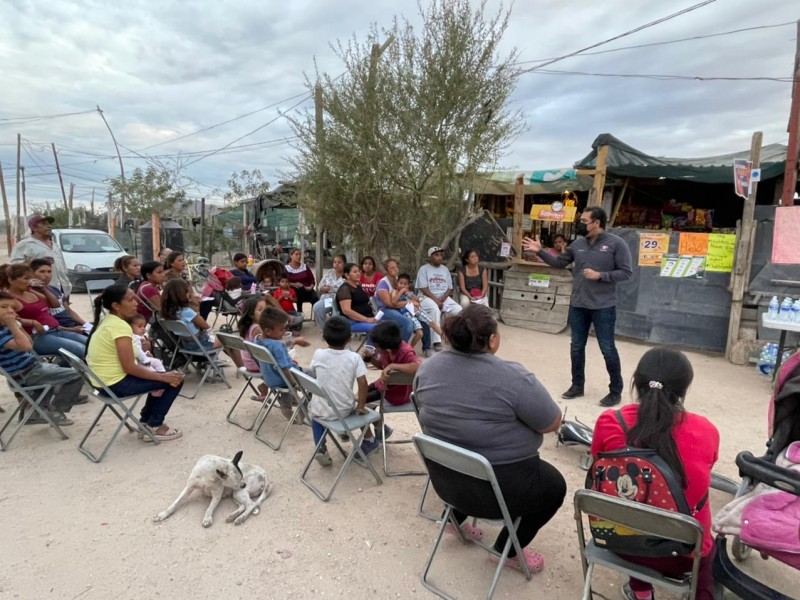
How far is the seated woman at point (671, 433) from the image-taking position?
5.85 ft

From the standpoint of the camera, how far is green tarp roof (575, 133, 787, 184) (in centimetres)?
Result: 783

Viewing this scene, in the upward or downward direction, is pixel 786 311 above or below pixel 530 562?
above

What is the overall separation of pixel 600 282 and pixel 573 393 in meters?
1.10

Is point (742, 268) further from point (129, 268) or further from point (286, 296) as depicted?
point (129, 268)

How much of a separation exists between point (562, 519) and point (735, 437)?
6.77ft

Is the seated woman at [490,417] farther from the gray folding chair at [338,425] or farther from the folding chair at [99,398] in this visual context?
the folding chair at [99,398]

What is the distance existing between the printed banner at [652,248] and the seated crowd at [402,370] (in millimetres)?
2153

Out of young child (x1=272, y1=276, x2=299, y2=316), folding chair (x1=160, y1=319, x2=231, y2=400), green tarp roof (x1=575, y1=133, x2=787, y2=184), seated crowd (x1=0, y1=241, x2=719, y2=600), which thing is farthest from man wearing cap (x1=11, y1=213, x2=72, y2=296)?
green tarp roof (x1=575, y1=133, x2=787, y2=184)

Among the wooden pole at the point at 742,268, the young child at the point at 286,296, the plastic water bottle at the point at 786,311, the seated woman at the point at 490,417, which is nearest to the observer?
the seated woman at the point at 490,417

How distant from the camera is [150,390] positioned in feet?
12.0

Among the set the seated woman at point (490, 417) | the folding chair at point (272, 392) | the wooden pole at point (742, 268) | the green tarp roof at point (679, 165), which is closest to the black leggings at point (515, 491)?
the seated woman at point (490, 417)

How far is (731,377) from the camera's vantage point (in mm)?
5516

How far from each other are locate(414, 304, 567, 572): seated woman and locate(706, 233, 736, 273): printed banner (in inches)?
209

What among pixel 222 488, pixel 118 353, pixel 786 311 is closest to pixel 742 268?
pixel 786 311
